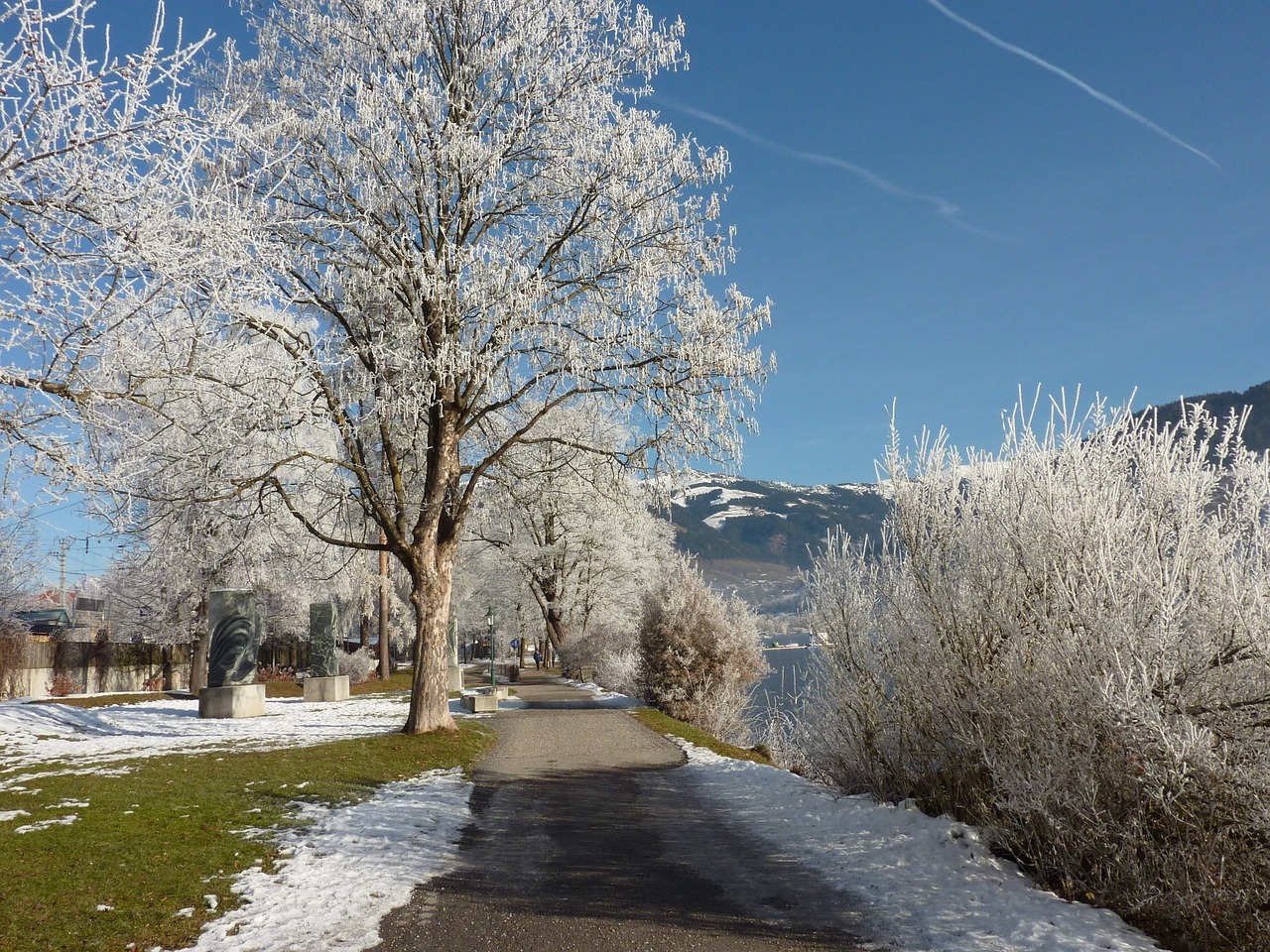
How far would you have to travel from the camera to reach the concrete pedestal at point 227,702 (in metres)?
19.3

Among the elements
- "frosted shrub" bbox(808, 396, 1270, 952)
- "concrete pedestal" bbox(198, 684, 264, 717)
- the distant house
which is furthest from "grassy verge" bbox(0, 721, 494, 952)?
the distant house

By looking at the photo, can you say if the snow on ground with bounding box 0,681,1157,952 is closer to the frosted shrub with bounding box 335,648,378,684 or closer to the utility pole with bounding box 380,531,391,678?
the utility pole with bounding box 380,531,391,678

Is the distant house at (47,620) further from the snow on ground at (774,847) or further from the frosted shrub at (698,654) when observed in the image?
the snow on ground at (774,847)

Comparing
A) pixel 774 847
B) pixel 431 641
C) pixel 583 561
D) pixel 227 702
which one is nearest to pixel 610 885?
pixel 774 847

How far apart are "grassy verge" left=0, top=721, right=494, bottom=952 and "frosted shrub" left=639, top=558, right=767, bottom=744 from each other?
8.13 meters

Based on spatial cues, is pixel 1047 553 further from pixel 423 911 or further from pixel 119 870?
pixel 119 870

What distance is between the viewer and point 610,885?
666 cm

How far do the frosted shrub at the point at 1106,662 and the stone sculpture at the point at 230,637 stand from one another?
54.7ft

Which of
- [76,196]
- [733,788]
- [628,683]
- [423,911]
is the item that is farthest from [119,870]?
[628,683]

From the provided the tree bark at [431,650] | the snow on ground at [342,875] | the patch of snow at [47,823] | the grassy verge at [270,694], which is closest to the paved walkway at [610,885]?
the snow on ground at [342,875]

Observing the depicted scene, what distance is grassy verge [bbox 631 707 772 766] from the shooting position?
1444 cm

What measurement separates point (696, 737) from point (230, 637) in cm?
1137

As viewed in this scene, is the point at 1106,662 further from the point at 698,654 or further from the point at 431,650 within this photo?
the point at 698,654

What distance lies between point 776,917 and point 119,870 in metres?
4.96
